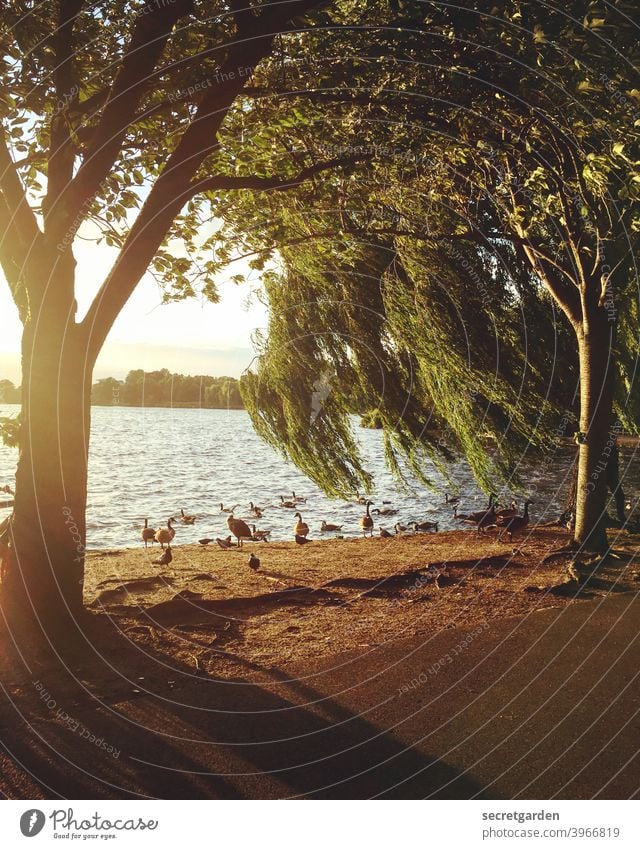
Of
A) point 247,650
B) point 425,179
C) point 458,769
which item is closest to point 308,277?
point 425,179

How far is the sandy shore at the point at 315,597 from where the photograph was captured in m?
6.61

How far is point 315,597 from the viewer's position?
834cm

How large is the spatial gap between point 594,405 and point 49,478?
7.81 meters

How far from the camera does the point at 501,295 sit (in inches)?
546

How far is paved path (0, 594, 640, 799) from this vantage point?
4078 millimetres

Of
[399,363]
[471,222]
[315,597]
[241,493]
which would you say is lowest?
[241,493]

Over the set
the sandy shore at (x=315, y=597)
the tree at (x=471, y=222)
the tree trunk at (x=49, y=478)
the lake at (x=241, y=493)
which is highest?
the tree at (x=471, y=222)

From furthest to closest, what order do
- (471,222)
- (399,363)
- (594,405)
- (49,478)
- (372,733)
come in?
(399,363) → (471,222) → (594,405) → (49,478) → (372,733)

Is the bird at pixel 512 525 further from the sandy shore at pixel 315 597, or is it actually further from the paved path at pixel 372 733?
→ the paved path at pixel 372 733

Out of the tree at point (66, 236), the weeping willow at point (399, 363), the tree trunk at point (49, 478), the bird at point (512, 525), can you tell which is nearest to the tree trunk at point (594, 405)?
the weeping willow at point (399, 363)

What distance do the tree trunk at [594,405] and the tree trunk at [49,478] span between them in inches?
289

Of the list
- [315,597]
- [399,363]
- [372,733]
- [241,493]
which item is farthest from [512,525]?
[241,493]

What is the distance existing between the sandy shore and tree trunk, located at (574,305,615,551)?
42.9 inches

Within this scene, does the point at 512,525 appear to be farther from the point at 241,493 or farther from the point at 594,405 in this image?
the point at 241,493
